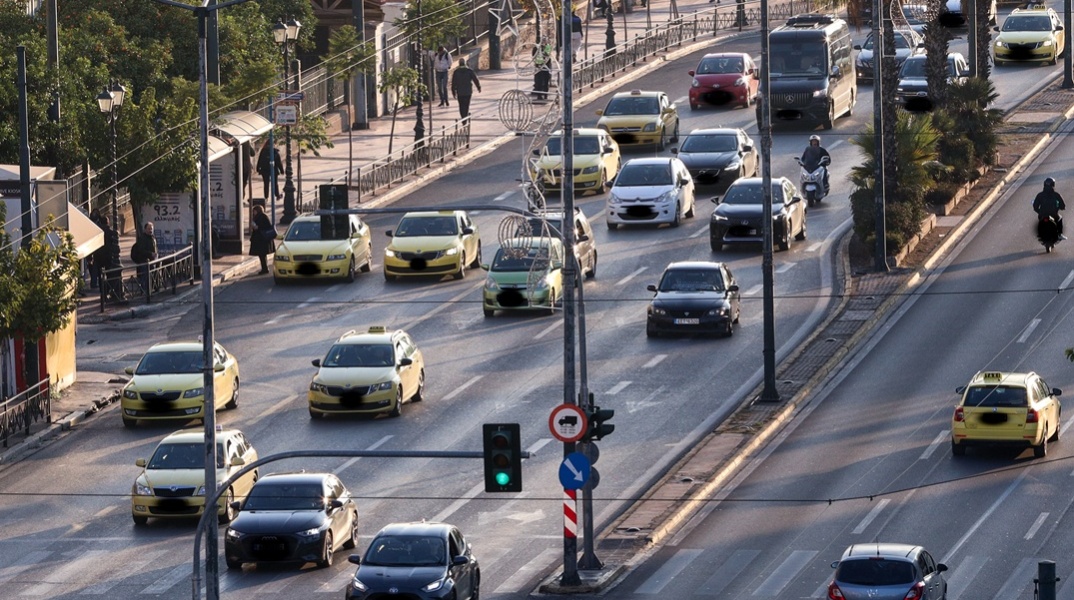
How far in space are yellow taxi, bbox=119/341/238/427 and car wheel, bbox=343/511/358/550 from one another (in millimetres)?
7479

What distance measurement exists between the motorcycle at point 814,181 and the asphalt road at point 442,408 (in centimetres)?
57

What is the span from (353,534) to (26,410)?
10292 millimetres

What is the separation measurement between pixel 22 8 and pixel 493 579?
3391cm

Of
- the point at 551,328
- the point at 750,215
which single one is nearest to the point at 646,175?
the point at 750,215

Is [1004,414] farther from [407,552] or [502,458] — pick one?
[502,458]

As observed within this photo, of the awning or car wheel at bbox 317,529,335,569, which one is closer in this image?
car wheel at bbox 317,529,335,569

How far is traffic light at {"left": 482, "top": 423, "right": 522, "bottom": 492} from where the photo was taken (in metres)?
29.7

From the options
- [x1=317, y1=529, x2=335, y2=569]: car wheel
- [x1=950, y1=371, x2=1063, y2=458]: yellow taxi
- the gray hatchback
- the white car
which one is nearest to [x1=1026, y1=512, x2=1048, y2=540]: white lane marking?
[x1=950, y1=371, x2=1063, y2=458]: yellow taxi

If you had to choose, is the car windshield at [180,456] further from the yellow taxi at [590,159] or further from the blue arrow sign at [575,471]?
the yellow taxi at [590,159]

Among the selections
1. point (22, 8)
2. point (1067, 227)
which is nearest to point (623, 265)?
point (1067, 227)

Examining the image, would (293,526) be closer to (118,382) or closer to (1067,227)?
(118,382)

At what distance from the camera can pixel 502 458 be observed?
29.7 m

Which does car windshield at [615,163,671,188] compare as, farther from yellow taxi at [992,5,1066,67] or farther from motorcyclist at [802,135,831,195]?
yellow taxi at [992,5,1066,67]

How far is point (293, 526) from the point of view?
3625 cm
